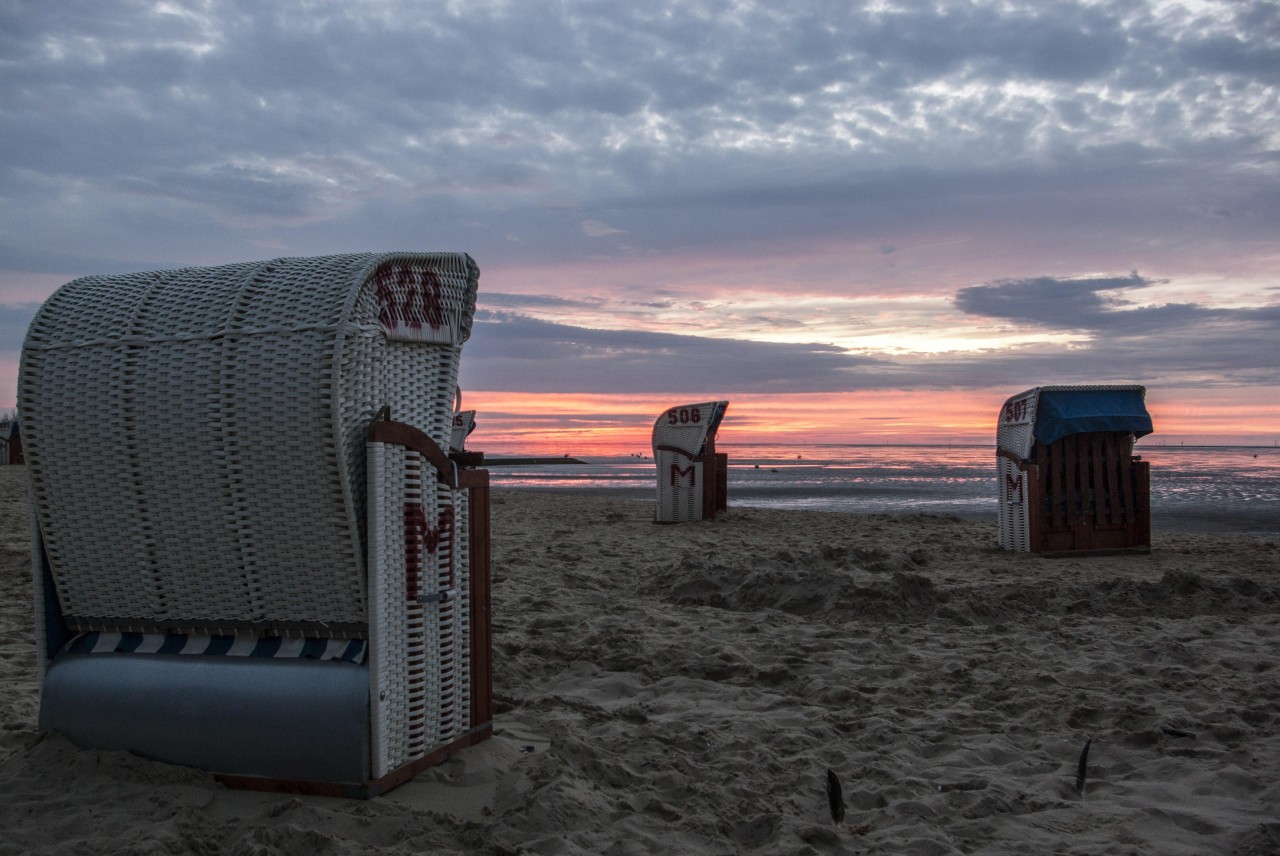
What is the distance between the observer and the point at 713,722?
421cm

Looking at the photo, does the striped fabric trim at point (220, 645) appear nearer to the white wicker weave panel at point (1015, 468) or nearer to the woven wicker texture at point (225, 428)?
the woven wicker texture at point (225, 428)

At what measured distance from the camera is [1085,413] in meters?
10.2

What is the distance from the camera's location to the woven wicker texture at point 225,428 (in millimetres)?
3061

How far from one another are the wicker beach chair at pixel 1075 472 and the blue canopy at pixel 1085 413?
11 millimetres

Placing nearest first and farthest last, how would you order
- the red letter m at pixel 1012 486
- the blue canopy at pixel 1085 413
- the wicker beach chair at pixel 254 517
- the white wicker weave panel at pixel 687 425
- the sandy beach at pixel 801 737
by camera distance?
the sandy beach at pixel 801 737
the wicker beach chair at pixel 254 517
the blue canopy at pixel 1085 413
the red letter m at pixel 1012 486
the white wicker weave panel at pixel 687 425

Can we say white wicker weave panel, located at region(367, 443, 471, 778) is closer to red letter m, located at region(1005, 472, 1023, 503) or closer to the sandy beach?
the sandy beach

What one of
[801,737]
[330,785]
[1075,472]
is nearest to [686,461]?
[1075,472]

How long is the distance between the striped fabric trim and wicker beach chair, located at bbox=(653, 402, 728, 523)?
11.6m

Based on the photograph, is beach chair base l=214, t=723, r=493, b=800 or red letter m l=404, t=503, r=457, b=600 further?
red letter m l=404, t=503, r=457, b=600

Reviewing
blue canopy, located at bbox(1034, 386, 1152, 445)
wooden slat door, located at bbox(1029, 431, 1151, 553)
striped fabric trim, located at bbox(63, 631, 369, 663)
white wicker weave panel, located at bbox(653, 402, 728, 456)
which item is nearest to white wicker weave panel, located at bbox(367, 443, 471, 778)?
striped fabric trim, located at bbox(63, 631, 369, 663)

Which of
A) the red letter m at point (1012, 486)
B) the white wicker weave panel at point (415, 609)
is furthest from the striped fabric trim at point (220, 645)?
the red letter m at point (1012, 486)

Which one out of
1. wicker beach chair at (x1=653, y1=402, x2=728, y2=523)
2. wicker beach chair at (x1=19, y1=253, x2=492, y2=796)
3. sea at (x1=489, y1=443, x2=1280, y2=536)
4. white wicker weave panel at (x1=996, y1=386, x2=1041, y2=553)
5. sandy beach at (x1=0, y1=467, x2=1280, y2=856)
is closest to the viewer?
sandy beach at (x1=0, y1=467, x2=1280, y2=856)

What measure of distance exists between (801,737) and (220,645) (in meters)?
2.33

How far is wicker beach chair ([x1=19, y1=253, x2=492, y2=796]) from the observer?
3.09 m
